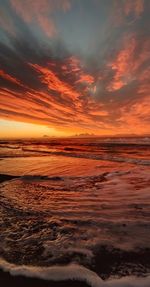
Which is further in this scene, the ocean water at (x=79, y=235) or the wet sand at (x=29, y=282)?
the ocean water at (x=79, y=235)

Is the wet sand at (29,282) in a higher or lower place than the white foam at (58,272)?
lower

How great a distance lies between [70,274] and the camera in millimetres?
2537

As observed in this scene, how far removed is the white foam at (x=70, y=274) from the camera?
7.74 ft

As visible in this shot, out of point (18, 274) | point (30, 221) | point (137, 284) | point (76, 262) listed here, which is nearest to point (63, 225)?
point (30, 221)

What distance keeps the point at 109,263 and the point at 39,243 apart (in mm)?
1247

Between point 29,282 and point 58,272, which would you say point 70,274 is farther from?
point 29,282

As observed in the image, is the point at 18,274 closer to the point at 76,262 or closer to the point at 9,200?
the point at 76,262

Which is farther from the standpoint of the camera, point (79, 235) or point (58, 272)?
point (79, 235)

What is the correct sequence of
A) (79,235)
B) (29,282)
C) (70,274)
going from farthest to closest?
A: 1. (79,235)
2. (70,274)
3. (29,282)

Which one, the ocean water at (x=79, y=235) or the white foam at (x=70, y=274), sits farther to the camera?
the ocean water at (x=79, y=235)

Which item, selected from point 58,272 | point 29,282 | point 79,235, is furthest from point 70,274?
point 79,235

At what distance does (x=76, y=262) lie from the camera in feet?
9.08

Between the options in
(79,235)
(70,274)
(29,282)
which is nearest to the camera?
(29,282)

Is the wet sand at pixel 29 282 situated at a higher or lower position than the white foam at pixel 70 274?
lower
